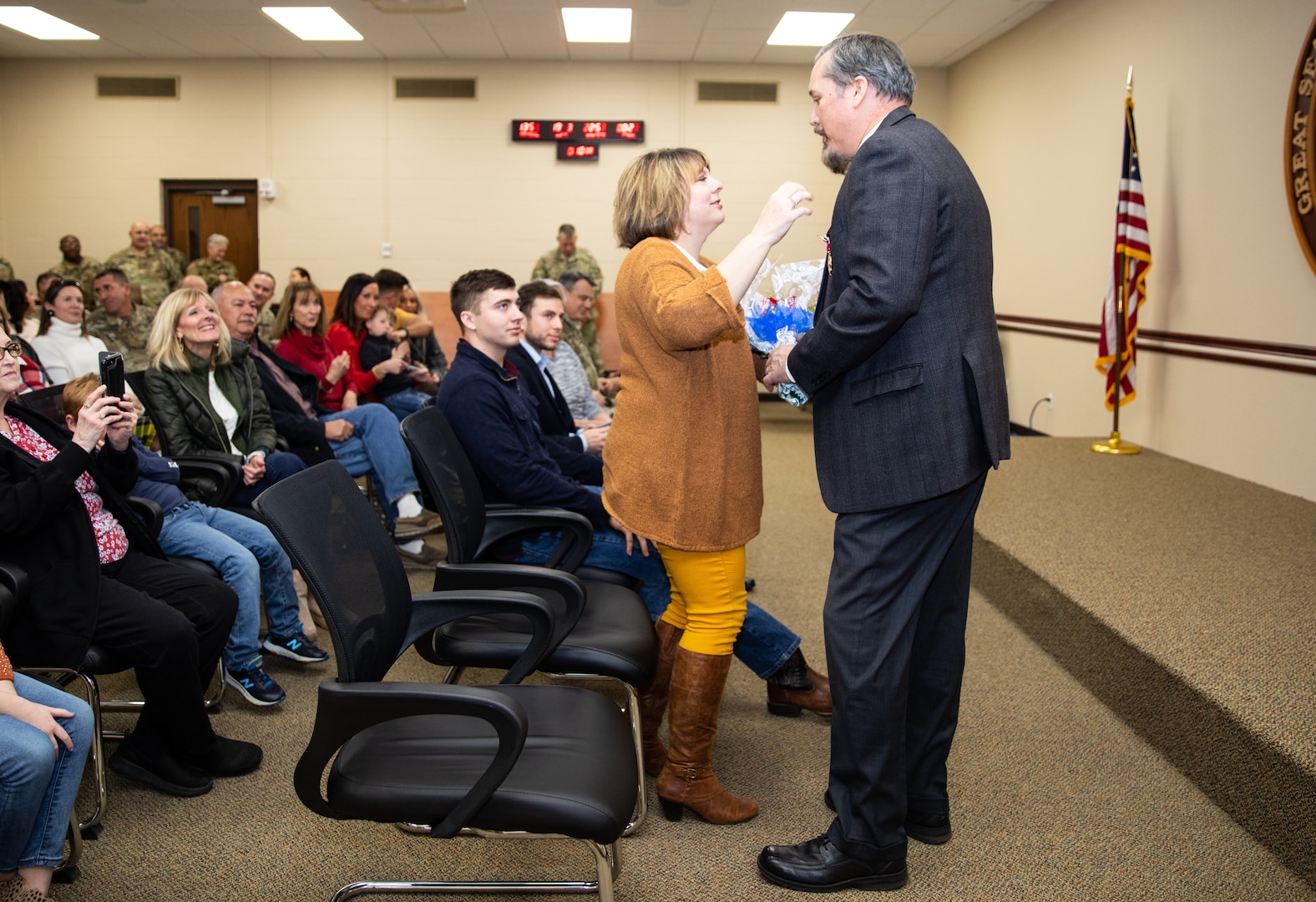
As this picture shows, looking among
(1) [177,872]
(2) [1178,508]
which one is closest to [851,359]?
(1) [177,872]

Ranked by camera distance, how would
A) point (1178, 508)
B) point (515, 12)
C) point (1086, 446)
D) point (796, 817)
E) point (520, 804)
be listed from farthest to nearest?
point (515, 12) < point (1086, 446) < point (1178, 508) < point (796, 817) < point (520, 804)

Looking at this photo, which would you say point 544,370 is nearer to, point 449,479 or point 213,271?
point 449,479

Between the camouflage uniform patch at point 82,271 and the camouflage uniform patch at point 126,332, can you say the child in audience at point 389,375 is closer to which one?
the camouflage uniform patch at point 126,332

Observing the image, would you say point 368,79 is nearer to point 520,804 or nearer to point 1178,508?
point 1178,508

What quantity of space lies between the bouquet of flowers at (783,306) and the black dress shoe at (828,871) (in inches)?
35.1

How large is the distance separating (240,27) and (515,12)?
2413mm

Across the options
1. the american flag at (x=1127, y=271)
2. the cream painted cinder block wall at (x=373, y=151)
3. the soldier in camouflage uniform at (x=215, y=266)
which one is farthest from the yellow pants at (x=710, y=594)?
the soldier in camouflage uniform at (x=215, y=266)

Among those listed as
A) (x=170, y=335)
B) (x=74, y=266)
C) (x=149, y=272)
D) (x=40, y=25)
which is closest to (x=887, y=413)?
(x=170, y=335)

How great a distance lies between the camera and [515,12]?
7352 mm

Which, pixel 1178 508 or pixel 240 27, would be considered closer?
pixel 1178 508

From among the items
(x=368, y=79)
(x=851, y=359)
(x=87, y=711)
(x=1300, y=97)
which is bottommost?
(x=87, y=711)

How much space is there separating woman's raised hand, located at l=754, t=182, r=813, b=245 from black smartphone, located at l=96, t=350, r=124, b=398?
1548mm

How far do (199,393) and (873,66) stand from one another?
241cm

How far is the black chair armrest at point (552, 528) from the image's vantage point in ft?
7.50
